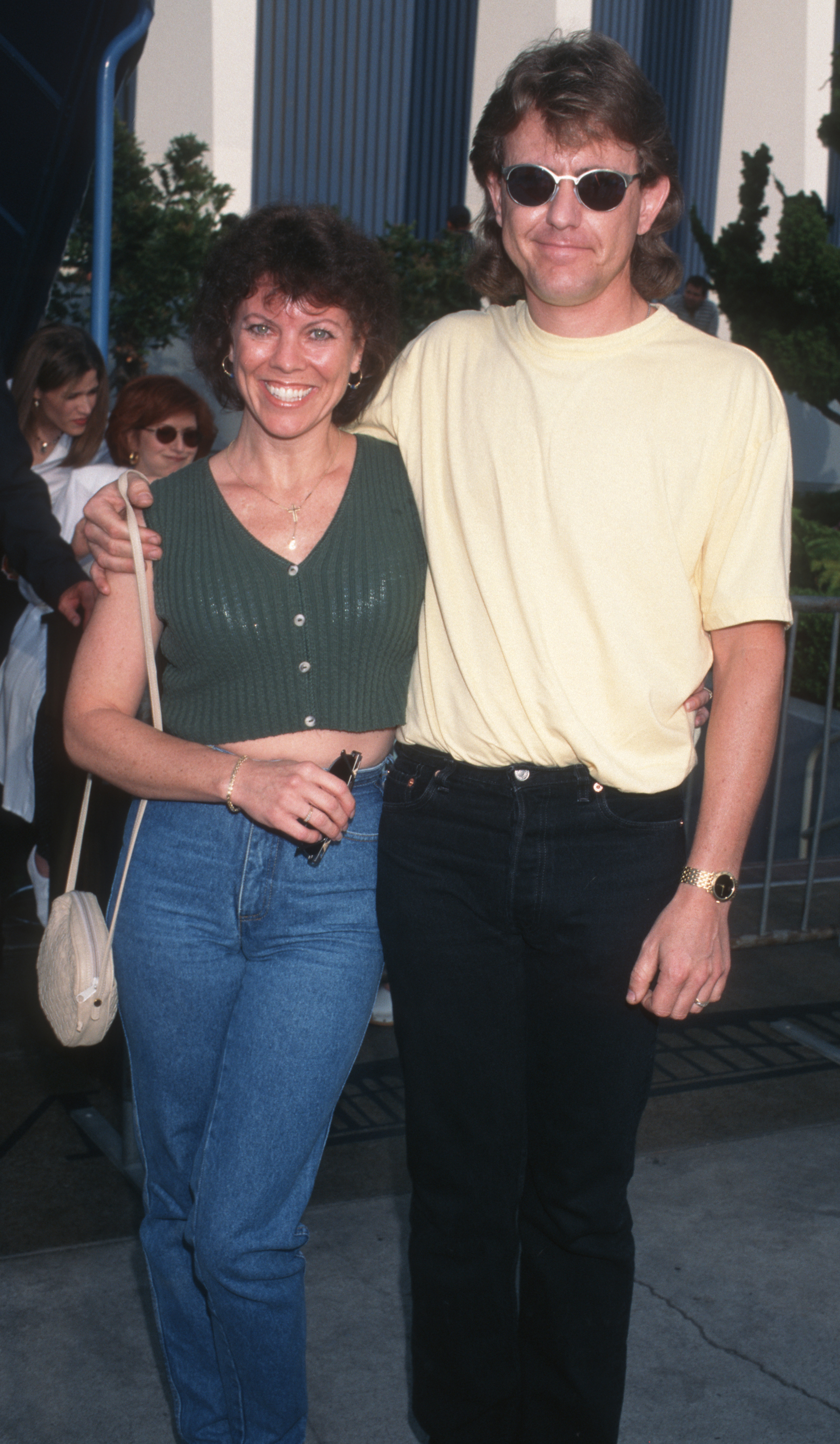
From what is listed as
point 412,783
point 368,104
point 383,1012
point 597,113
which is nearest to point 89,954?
point 412,783

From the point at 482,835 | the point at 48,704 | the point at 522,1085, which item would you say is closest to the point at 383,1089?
the point at 48,704

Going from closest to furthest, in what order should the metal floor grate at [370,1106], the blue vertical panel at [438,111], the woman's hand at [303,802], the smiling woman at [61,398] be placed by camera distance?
the woman's hand at [303,802]
the metal floor grate at [370,1106]
the smiling woman at [61,398]
the blue vertical panel at [438,111]

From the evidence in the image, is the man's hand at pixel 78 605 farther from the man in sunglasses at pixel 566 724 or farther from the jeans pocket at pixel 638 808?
the jeans pocket at pixel 638 808

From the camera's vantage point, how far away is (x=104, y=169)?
5.96m

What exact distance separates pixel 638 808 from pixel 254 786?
1.97ft

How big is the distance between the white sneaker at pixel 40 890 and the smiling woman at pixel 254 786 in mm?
2586

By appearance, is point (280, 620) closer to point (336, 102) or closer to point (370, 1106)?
point (370, 1106)

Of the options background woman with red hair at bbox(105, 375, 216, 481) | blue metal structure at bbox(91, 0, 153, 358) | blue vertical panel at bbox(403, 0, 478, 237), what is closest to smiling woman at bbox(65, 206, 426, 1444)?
background woman with red hair at bbox(105, 375, 216, 481)

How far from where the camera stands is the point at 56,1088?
3.95 metres

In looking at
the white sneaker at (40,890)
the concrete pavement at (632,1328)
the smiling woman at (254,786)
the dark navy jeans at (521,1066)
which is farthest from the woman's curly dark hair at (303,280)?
the white sneaker at (40,890)

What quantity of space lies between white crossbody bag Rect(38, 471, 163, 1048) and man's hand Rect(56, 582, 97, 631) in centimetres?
115

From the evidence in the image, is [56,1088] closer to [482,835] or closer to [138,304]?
[482,835]

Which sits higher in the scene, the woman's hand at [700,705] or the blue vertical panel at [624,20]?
the blue vertical panel at [624,20]

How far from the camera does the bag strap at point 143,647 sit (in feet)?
6.66
